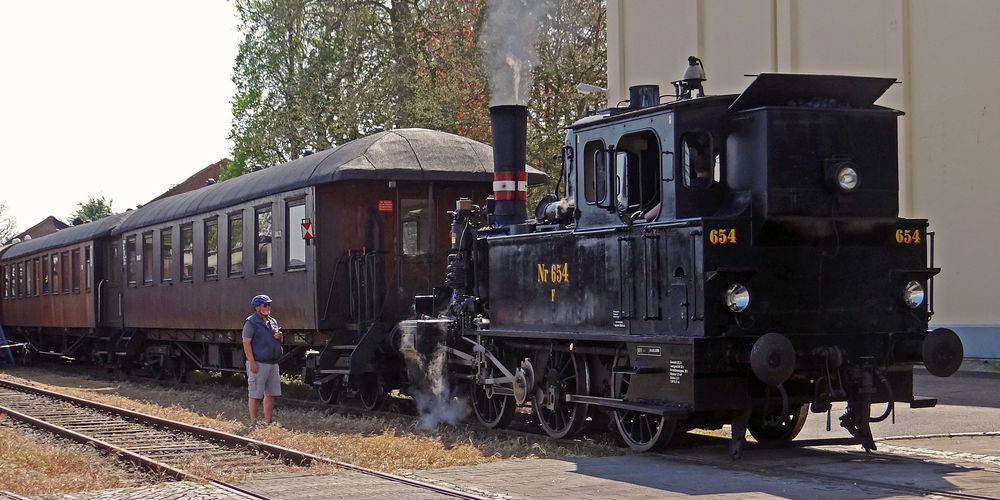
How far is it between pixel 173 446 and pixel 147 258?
1191 centimetres

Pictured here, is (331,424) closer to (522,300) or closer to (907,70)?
(522,300)

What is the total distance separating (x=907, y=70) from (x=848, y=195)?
13157mm

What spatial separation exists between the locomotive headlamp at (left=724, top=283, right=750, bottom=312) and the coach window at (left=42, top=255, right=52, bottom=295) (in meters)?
24.8

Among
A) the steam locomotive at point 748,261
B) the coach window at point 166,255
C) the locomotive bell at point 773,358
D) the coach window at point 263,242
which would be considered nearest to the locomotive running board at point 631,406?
the steam locomotive at point 748,261

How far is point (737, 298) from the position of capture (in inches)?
366

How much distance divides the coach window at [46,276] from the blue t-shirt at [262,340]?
18601mm

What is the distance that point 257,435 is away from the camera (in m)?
12.5

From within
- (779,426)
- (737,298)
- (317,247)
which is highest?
(317,247)

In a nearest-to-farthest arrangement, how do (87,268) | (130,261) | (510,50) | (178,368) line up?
1. (510,50)
2. (178,368)
3. (130,261)
4. (87,268)

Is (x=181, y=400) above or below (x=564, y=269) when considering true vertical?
below

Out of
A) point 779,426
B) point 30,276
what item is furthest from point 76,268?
point 779,426

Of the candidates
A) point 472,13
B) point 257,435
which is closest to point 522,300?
point 257,435

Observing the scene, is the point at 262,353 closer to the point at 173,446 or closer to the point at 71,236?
the point at 173,446

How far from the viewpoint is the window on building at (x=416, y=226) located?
1582 cm
